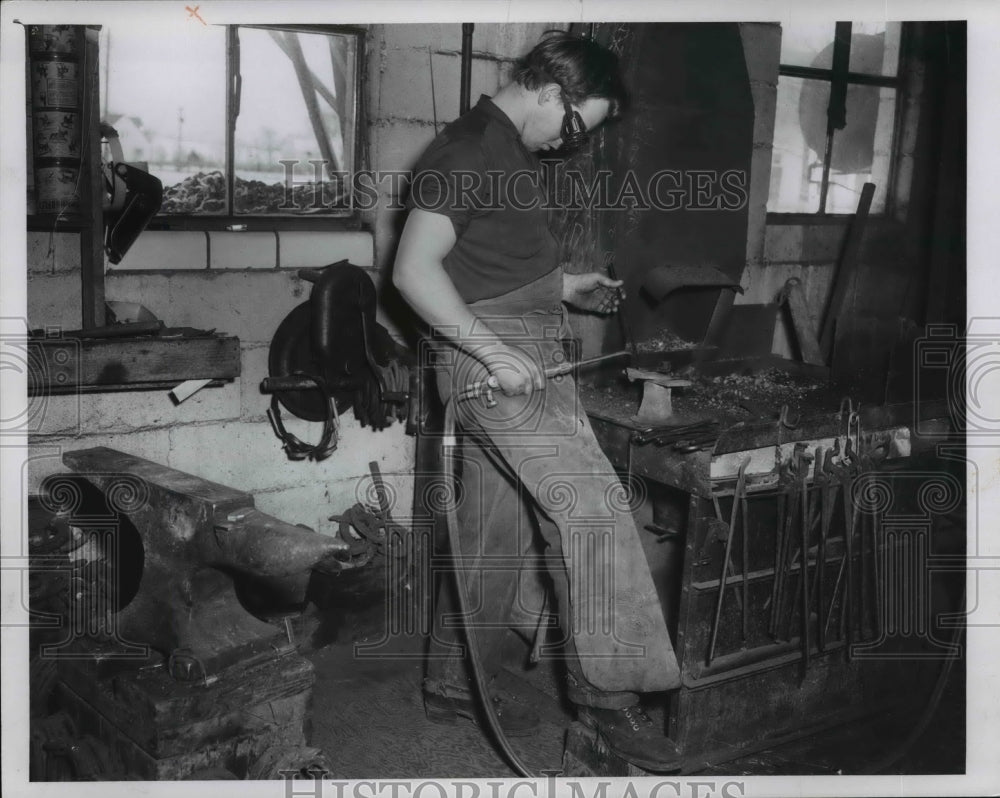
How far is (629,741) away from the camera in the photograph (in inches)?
98.6

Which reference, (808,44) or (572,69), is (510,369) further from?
(808,44)

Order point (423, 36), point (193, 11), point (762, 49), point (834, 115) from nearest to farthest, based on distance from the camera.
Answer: point (193, 11)
point (423, 36)
point (762, 49)
point (834, 115)

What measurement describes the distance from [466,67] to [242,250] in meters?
1.00

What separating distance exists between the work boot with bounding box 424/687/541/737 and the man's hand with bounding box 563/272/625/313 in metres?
1.27

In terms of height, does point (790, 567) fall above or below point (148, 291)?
below

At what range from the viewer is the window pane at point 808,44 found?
463cm

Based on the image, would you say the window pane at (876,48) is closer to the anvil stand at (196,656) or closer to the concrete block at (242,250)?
the concrete block at (242,250)

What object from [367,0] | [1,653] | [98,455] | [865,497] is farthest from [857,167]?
[1,653]

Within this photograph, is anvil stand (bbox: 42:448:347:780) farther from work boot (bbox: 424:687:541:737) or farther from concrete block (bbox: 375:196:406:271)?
concrete block (bbox: 375:196:406:271)

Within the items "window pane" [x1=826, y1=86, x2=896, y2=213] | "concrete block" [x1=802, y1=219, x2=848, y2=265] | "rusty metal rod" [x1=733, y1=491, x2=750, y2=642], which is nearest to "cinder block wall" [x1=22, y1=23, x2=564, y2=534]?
"rusty metal rod" [x1=733, y1=491, x2=750, y2=642]

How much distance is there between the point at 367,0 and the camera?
2229 mm

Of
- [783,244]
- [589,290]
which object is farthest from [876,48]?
[589,290]

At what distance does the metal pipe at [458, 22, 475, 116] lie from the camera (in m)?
3.22

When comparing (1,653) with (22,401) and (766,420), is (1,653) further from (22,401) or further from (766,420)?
(766,420)
